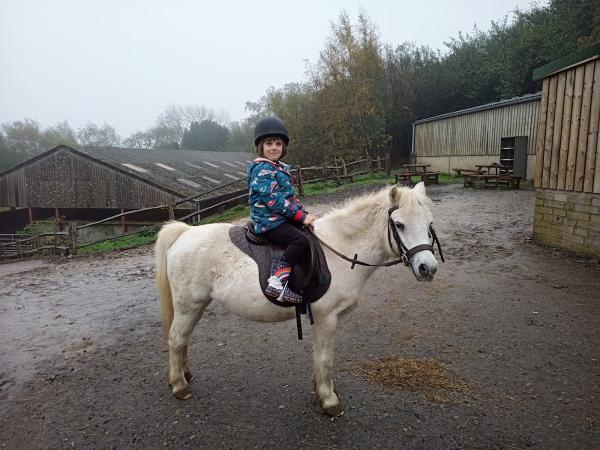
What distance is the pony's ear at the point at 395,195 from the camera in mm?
2796

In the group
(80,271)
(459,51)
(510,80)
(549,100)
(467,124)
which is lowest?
(80,271)

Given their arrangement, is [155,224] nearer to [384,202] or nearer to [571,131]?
[384,202]

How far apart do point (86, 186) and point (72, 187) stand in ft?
3.84

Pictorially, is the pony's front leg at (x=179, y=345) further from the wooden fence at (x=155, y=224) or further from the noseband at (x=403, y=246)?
the wooden fence at (x=155, y=224)

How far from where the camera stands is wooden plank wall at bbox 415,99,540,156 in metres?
17.1

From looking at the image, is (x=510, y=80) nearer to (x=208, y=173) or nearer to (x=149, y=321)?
(x=208, y=173)

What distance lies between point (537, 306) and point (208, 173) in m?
27.3

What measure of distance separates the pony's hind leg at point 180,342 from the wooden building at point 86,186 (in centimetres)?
1784

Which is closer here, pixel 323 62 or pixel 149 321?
pixel 149 321

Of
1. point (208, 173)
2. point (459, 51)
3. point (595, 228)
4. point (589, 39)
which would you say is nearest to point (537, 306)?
point (595, 228)

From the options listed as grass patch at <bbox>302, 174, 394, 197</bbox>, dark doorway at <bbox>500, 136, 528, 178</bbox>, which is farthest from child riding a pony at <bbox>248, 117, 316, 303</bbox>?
dark doorway at <bbox>500, 136, 528, 178</bbox>

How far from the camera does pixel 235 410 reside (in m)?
3.25

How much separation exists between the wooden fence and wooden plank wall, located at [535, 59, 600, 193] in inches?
419

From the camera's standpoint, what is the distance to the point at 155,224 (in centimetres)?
1406
